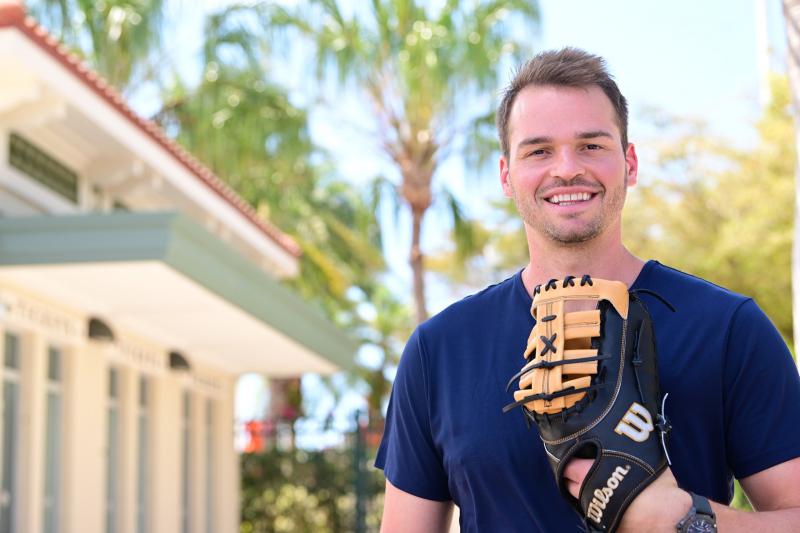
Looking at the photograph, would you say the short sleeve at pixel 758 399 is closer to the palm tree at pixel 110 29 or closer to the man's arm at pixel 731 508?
the man's arm at pixel 731 508

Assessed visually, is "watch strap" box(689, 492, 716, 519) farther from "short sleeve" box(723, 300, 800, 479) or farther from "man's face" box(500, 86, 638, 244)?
"man's face" box(500, 86, 638, 244)

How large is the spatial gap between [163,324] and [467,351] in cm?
1356

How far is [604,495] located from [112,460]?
46.8ft

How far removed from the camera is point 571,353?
7.56 feet

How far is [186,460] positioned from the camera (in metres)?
19.3

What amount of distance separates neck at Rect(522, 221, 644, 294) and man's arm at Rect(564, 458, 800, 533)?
0.49 m

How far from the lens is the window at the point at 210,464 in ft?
67.4

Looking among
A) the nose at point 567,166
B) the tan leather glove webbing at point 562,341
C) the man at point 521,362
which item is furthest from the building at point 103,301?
the tan leather glove webbing at point 562,341

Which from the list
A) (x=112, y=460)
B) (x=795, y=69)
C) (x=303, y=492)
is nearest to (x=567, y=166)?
(x=795, y=69)

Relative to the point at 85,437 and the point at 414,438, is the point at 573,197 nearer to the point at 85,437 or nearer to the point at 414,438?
the point at 414,438

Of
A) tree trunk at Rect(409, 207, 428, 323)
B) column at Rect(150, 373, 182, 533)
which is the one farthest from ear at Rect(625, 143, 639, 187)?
tree trunk at Rect(409, 207, 428, 323)

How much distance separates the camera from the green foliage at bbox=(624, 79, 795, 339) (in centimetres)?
2720

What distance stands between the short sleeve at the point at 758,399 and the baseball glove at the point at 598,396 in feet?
0.75

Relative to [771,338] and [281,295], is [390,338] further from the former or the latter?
[771,338]
